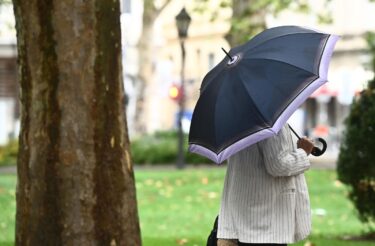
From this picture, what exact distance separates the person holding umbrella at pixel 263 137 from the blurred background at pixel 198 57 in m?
21.2

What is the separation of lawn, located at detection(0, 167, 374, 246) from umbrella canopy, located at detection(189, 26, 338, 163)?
441cm

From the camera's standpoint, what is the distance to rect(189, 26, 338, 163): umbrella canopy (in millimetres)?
5785

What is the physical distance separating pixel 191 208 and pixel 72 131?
12677mm

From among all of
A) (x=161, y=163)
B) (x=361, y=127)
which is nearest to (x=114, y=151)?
(x=361, y=127)

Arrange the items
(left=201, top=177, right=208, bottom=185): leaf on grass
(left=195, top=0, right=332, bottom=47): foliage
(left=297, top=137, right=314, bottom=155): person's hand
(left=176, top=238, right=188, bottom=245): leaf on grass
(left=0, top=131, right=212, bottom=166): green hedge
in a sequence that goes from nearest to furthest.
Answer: (left=297, top=137, right=314, bottom=155): person's hand < (left=176, top=238, right=188, bottom=245): leaf on grass < (left=201, top=177, right=208, bottom=185): leaf on grass < (left=195, top=0, right=332, bottom=47): foliage < (left=0, top=131, right=212, bottom=166): green hedge

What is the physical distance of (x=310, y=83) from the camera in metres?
5.86

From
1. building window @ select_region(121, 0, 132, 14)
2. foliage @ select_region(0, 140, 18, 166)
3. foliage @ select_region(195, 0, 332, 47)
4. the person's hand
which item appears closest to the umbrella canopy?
the person's hand

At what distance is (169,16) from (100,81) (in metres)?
59.9

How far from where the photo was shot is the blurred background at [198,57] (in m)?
31.4

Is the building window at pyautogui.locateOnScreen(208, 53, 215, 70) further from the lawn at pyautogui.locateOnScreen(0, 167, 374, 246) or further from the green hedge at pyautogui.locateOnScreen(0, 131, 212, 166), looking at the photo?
the lawn at pyautogui.locateOnScreen(0, 167, 374, 246)

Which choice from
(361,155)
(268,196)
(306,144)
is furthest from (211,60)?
(268,196)

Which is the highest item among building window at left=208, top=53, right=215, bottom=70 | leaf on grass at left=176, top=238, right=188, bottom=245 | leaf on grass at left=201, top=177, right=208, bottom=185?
building window at left=208, top=53, right=215, bottom=70

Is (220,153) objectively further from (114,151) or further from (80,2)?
(80,2)

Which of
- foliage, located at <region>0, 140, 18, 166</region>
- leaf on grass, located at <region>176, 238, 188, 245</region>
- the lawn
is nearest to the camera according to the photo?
leaf on grass, located at <region>176, 238, 188, 245</region>
